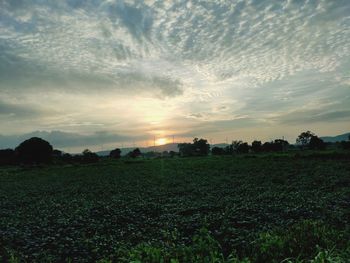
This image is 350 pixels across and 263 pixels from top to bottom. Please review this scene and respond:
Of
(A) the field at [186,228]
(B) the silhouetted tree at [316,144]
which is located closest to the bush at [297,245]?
(A) the field at [186,228]

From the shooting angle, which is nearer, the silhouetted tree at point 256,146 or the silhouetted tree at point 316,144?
the silhouetted tree at point 316,144

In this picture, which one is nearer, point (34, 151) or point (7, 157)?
point (34, 151)

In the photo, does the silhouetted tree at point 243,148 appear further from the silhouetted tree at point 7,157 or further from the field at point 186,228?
the field at point 186,228

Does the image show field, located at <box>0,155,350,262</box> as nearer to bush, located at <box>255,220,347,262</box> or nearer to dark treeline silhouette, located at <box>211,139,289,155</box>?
bush, located at <box>255,220,347,262</box>

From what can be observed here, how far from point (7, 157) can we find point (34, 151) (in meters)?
26.5

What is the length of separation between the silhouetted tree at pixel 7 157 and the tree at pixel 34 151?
914 cm

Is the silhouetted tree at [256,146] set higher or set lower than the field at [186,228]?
higher

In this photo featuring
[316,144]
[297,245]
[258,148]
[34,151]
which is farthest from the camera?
[258,148]

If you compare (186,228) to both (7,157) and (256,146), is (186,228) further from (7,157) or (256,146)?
(256,146)

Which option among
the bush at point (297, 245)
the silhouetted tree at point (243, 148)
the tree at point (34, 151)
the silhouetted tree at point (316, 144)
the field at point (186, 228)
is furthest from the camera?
the silhouetted tree at point (243, 148)

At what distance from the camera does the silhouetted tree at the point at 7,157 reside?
12000 centimetres

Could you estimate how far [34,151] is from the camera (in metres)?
110

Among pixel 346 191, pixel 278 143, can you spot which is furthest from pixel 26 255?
pixel 278 143

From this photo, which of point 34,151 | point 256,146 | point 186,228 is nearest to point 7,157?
point 34,151
